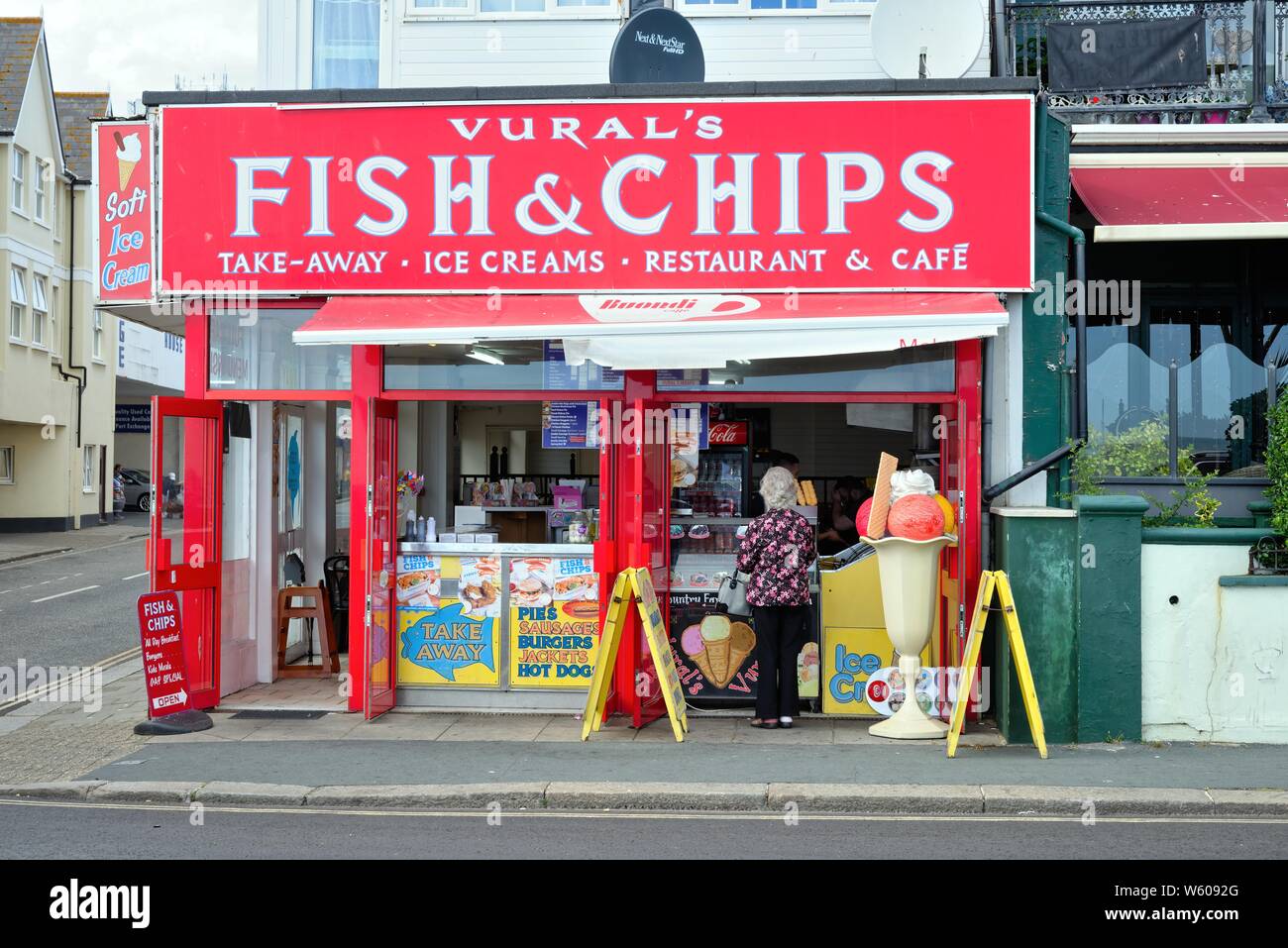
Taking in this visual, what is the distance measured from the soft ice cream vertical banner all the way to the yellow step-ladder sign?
6.80 m

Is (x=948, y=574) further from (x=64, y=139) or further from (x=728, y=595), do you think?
(x=64, y=139)

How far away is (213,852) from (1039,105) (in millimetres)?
7736

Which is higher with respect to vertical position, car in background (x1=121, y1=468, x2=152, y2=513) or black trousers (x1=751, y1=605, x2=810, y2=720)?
car in background (x1=121, y1=468, x2=152, y2=513)

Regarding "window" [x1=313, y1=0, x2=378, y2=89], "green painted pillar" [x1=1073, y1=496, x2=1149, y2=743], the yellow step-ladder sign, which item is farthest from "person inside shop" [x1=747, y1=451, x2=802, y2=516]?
"window" [x1=313, y1=0, x2=378, y2=89]

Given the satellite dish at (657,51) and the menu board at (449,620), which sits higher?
the satellite dish at (657,51)

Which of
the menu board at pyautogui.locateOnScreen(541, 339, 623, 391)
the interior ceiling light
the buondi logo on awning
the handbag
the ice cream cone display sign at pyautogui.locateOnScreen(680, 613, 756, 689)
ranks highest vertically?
the buondi logo on awning

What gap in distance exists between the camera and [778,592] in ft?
32.2

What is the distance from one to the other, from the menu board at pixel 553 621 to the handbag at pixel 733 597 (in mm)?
1014

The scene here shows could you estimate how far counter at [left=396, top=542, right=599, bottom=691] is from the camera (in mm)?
10805

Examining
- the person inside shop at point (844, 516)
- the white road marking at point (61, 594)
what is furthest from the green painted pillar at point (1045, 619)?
the white road marking at point (61, 594)

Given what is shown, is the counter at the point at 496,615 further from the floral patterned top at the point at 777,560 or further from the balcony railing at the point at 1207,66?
the balcony railing at the point at 1207,66

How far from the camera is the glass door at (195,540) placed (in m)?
10.5

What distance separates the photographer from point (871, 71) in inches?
455

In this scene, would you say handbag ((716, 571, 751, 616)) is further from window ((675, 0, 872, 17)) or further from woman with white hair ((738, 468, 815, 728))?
window ((675, 0, 872, 17))
